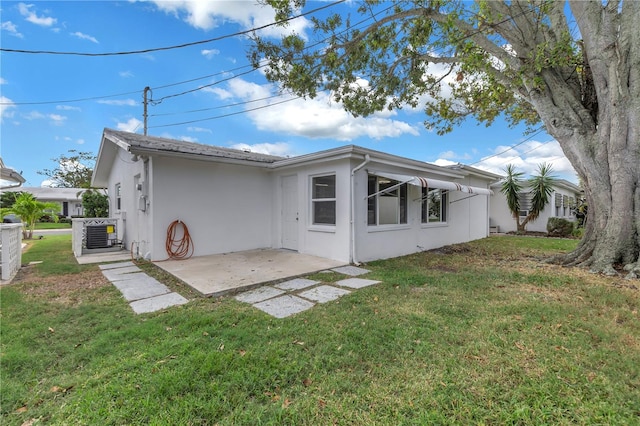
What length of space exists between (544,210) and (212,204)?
1684 centimetres

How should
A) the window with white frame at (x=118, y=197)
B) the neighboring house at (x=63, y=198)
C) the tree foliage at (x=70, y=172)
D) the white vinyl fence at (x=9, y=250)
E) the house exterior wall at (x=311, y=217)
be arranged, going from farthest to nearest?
the tree foliage at (x=70, y=172) < the neighboring house at (x=63, y=198) < the window with white frame at (x=118, y=197) < the house exterior wall at (x=311, y=217) < the white vinyl fence at (x=9, y=250)

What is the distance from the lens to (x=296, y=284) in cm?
550

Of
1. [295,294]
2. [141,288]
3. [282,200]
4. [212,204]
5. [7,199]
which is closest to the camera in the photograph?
[295,294]

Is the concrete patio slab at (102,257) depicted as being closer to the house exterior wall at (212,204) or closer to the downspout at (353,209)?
the house exterior wall at (212,204)

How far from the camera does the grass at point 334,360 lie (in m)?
2.10

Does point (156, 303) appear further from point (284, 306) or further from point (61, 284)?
point (61, 284)

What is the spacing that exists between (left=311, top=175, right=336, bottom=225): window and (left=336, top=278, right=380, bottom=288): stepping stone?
2326 mm

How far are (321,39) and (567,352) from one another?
826 centimetres

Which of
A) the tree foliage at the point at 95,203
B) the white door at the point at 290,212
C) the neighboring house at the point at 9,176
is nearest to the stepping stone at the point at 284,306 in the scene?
the white door at the point at 290,212

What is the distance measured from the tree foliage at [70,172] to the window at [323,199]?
37.0 m

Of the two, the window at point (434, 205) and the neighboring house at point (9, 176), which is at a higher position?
the neighboring house at point (9, 176)

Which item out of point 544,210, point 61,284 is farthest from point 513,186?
point 61,284

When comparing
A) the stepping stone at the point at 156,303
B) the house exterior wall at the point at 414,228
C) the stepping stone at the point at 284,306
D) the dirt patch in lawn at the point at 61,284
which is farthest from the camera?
the house exterior wall at the point at 414,228

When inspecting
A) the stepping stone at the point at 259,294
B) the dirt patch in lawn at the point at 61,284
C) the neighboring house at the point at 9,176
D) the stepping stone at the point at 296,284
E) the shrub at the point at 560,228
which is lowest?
the stepping stone at the point at 259,294
